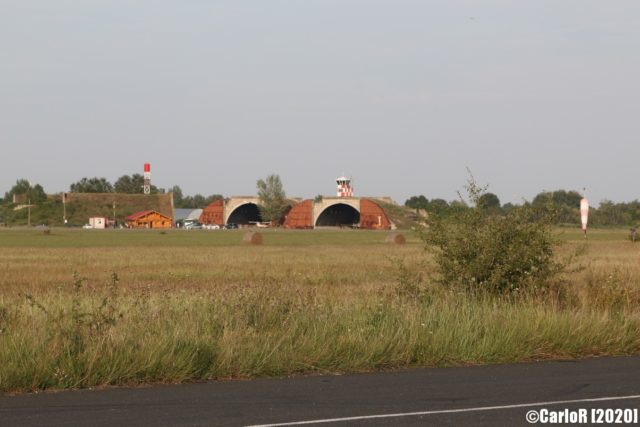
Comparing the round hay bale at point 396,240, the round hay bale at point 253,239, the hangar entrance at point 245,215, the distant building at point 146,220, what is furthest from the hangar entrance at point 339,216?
the round hay bale at point 253,239

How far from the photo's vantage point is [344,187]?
178 metres

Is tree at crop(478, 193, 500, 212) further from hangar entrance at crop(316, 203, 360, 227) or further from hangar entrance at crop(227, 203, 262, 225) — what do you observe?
hangar entrance at crop(227, 203, 262, 225)

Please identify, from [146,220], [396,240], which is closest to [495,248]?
[396,240]

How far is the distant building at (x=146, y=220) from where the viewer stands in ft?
543

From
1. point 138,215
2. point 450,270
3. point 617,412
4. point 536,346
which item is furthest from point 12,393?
point 138,215

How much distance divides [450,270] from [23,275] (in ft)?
62.4

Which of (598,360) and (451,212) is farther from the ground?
(451,212)

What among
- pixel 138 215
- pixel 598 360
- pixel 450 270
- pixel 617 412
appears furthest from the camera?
pixel 138 215

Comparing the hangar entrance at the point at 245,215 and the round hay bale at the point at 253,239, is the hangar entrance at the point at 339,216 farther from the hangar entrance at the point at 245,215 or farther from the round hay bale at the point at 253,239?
the round hay bale at the point at 253,239

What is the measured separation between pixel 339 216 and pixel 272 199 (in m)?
14.3

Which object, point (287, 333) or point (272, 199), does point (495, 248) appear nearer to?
point (287, 333)

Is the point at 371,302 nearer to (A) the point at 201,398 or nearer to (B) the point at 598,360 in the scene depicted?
(B) the point at 598,360

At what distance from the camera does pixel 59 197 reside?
182 meters

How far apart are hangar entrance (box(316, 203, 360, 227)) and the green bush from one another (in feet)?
500
